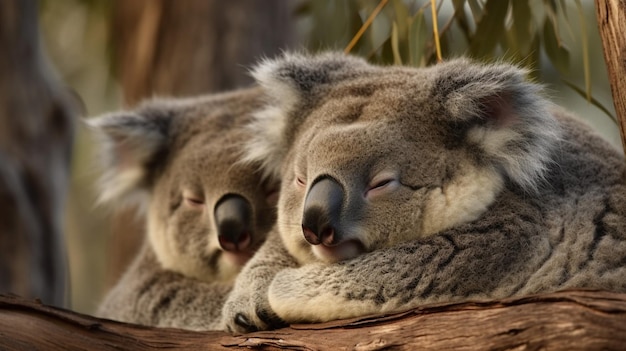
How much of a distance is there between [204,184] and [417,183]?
1330 millimetres

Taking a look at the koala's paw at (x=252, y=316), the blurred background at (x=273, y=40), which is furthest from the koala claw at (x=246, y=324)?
the blurred background at (x=273, y=40)

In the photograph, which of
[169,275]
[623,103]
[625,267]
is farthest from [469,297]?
[169,275]

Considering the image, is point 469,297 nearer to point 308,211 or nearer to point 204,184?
point 308,211

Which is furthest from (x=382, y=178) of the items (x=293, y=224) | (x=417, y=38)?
(x=417, y=38)

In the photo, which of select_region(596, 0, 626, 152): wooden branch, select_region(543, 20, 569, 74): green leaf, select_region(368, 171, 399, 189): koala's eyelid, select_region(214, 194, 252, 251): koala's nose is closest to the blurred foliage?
select_region(543, 20, 569, 74): green leaf

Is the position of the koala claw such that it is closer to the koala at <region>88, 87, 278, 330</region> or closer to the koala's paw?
the koala's paw

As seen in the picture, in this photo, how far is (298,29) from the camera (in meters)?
6.57

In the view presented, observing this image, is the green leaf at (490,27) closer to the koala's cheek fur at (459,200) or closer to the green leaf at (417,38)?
the green leaf at (417,38)

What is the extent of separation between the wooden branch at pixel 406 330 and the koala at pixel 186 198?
2.40 ft

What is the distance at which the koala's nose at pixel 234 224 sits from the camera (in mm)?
3348

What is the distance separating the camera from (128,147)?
423 cm

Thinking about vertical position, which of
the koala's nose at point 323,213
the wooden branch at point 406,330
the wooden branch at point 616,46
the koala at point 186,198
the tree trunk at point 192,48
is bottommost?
the wooden branch at point 406,330

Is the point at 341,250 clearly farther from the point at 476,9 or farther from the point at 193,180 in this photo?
the point at 476,9

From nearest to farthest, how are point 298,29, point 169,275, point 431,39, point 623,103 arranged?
point 623,103, point 169,275, point 431,39, point 298,29
